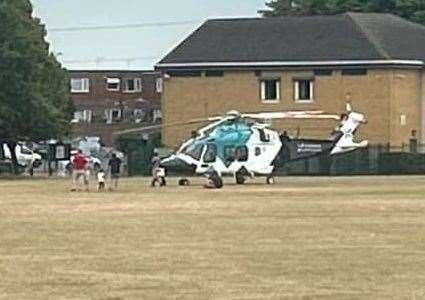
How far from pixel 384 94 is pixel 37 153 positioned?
31.9m

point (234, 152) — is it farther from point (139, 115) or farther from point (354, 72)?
point (139, 115)

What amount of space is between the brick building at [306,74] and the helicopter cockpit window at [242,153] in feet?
77.9

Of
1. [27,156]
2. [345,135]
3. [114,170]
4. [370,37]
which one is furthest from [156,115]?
[114,170]

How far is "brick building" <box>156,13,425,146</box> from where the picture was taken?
89.6 meters

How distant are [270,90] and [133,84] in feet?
154

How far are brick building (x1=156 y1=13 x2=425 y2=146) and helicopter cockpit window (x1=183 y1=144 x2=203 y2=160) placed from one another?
A: 963 inches

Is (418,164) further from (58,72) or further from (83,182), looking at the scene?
(83,182)

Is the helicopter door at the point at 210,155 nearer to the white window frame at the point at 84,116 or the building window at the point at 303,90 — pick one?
the building window at the point at 303,90

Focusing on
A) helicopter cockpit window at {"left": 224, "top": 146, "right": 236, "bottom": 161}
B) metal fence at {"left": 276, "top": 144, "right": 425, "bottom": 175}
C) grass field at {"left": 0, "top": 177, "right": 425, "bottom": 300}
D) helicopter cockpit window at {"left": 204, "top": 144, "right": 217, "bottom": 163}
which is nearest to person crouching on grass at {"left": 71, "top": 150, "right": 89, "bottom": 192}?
helicopter cockpit window at {"left": 204, "top": 144, "right": 217, "bottom": 163}

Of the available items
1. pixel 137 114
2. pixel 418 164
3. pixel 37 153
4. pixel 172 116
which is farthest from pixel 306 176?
pixel 137 114

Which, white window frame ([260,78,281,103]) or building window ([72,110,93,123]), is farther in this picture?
building window ([72,110,93,123])

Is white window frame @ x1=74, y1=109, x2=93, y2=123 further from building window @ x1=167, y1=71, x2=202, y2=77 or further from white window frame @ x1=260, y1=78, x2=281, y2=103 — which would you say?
white window frame @ x1=260, y1=78, x2=281, y2=103

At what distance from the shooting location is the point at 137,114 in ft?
445

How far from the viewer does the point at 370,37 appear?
91875 millimetres
